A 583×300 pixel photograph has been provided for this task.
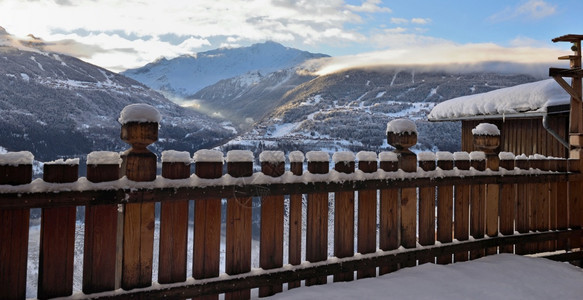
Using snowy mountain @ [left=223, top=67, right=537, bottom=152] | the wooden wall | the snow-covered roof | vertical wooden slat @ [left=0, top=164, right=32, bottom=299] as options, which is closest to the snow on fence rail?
vertical wooden slat @ [left=0, top=164, right=32, bottom=299]

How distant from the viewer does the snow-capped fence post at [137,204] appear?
2.42 meters

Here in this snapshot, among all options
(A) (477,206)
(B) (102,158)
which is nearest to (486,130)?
(A) (477,206)

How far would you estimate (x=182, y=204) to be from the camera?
2.55 metres

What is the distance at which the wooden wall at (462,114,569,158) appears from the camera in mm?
8961

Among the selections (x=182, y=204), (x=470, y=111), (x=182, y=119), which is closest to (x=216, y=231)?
(x=182, y=204)

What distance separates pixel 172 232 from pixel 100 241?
0.45 metres

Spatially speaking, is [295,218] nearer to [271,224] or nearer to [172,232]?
[271,224]

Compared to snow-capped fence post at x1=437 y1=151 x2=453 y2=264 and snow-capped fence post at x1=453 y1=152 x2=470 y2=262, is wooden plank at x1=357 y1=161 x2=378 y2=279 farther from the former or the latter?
snow-capped fence post at x1=453 y1=152 x2=470 y2=262

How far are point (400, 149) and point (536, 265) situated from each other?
1875 millimetres

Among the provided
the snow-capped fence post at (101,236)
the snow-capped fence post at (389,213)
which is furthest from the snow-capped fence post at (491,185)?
the snow-capped fence post at (101,236)

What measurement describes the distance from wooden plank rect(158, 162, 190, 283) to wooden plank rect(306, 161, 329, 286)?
1015mm

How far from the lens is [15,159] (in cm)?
213

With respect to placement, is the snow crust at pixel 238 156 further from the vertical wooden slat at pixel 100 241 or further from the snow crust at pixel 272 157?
the vertical wooden slat at pixel 100 241

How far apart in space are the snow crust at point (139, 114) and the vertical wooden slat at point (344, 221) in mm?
1526
